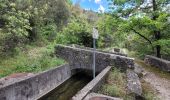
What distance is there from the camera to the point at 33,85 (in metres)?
8.34

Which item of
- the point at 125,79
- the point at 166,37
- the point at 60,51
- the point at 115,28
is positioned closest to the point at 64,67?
the point at 60,51

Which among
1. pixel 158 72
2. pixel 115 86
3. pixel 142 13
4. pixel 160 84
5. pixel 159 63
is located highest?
pixel 142 13

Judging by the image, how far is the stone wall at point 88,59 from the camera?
10211mm

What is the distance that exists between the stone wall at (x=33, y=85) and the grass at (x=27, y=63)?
52cm

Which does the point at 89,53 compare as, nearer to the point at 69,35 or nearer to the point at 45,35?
the point at 69,35

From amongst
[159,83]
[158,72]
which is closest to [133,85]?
[159,83]

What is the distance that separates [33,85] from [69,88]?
258 cm

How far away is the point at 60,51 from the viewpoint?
12.6 m

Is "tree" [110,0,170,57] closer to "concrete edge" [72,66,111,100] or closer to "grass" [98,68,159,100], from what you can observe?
"grass" [98,68,159,100]

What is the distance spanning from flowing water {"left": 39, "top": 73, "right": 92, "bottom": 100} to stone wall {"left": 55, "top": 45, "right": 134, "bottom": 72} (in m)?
0.74

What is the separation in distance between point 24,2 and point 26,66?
Result: 286 inches

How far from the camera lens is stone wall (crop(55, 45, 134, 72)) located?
1021cm

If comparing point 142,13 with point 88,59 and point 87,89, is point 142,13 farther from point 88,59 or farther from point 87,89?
point 87,89

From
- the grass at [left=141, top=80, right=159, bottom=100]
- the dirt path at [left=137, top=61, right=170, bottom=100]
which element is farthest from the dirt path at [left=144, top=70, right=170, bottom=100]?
the grass at [left=141, top=80, right=159, bottom=100]
